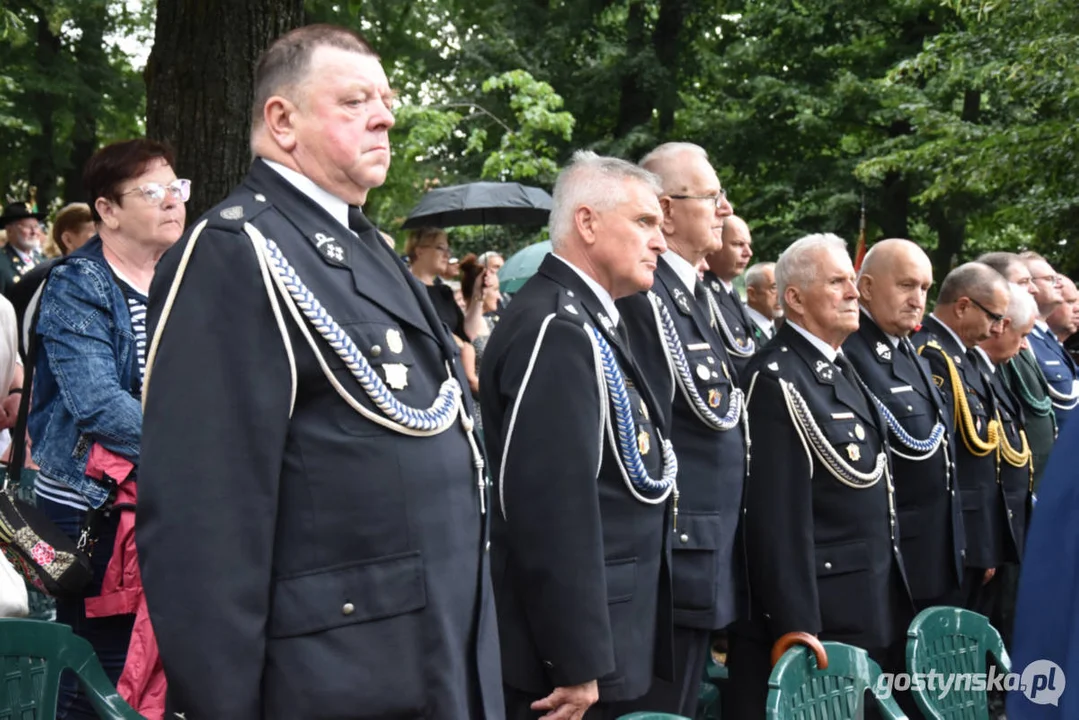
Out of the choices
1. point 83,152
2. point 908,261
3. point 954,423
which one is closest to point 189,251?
point 908,261

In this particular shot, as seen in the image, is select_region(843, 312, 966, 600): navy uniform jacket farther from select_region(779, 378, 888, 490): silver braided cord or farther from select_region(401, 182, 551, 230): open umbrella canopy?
select_region(401, 182, 551, 230): open umbrella canopy

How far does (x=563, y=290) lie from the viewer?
4191 mm

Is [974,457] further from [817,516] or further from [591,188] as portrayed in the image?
[591,188]

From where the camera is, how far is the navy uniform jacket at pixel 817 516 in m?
5.03

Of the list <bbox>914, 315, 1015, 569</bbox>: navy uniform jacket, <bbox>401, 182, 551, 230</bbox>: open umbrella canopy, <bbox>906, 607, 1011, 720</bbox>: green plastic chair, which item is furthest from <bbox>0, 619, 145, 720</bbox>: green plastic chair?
<bbox>401, 182, 551, 230</bbox>: open umbrella canopy

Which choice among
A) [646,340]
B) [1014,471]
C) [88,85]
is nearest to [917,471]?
[1014,471]

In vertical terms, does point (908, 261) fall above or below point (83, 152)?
below

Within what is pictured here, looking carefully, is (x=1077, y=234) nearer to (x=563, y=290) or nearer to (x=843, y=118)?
(x=843, y=118)

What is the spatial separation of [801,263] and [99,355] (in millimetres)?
2966

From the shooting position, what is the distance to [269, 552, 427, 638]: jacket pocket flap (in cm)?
265

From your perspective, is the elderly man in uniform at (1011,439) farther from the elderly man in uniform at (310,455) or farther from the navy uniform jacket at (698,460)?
the elderly man in uniform at (310,455)

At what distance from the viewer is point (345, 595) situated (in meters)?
2.68

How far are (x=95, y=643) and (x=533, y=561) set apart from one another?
1.31 meters

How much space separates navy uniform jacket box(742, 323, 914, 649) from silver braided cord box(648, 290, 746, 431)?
379 mm
